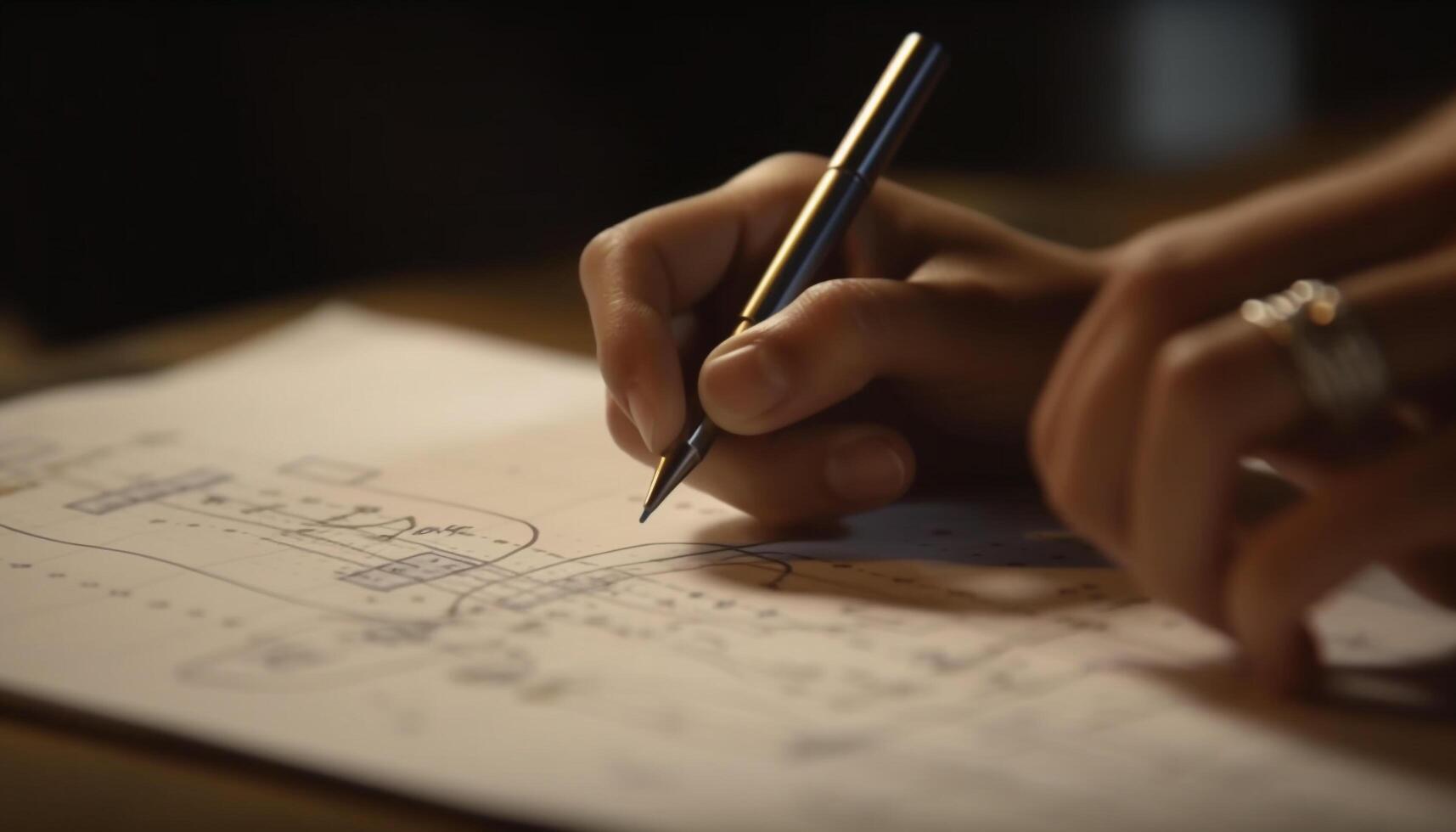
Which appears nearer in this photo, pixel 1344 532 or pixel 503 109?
pixel 1344 532

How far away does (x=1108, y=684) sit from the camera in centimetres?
42

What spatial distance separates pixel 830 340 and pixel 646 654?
6.8 inches

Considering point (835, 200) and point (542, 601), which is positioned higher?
point (835, 200)

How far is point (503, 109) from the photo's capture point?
166 cm

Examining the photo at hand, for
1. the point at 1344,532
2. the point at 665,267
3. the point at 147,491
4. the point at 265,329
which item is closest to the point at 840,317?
the point at 665,267

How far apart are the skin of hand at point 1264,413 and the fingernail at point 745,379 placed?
5.0 inches

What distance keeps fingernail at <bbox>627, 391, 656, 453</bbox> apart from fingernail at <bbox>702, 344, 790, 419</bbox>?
0.11ft

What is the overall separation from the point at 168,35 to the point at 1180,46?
124cm

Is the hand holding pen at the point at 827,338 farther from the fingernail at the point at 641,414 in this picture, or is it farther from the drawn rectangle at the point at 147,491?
the drawn rectangle at the point at 147,491

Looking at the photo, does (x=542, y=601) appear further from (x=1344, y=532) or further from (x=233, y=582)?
(x=1344, y=532)

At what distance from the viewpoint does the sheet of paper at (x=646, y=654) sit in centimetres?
36

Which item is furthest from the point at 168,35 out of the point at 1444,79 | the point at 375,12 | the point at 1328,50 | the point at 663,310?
the point at 1444,79

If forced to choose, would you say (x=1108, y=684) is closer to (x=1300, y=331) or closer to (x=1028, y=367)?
(x=1300, y=331)

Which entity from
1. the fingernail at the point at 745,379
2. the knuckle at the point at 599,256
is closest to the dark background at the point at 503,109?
the knuckle at the point at 599,256
